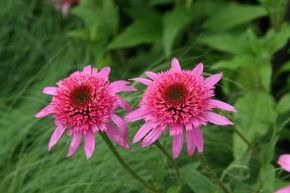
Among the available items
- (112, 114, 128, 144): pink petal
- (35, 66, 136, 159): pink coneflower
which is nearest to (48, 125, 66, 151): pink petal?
(35, 66, 136, 159): pink coneflower

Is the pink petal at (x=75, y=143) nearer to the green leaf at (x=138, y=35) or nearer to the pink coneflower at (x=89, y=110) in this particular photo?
the pink coneflower at (x=89, y=110)

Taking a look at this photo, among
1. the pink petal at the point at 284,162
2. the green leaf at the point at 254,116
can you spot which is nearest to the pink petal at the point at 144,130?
the pink petal at the point at 284,162

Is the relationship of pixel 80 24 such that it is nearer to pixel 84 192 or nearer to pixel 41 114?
pixel 84 192

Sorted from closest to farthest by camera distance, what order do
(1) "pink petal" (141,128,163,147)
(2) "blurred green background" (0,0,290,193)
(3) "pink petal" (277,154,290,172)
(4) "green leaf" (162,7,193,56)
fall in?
(3) "pink petal" (277,154,290,172) < (1) "pink petal" (141,128,163,147) < (2) "blurred green background" (0,0,290,193) < (4) "green leaf" (162,7,193,56)

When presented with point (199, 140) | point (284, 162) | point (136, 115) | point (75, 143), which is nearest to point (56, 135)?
point (75, 143)

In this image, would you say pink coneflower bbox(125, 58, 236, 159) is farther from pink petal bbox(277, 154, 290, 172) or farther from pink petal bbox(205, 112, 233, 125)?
pink petal bbox(277, 154, 290, 172)

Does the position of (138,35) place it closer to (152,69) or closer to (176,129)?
(152,69)

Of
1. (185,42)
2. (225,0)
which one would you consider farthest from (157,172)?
(225,0)
